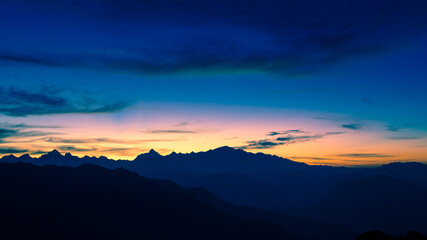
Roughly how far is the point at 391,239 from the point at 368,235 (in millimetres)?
7671

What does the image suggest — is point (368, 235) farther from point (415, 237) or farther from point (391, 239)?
point (415, 237)

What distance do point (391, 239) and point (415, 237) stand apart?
12707 mm

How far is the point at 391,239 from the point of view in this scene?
3290 inches

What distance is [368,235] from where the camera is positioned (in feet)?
297

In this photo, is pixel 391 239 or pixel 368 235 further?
pixel 368 235

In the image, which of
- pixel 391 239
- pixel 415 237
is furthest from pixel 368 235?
pixel 415 237

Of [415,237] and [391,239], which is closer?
[391,239]

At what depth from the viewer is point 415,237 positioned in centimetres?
8969

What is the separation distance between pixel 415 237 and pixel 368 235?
1387cm
